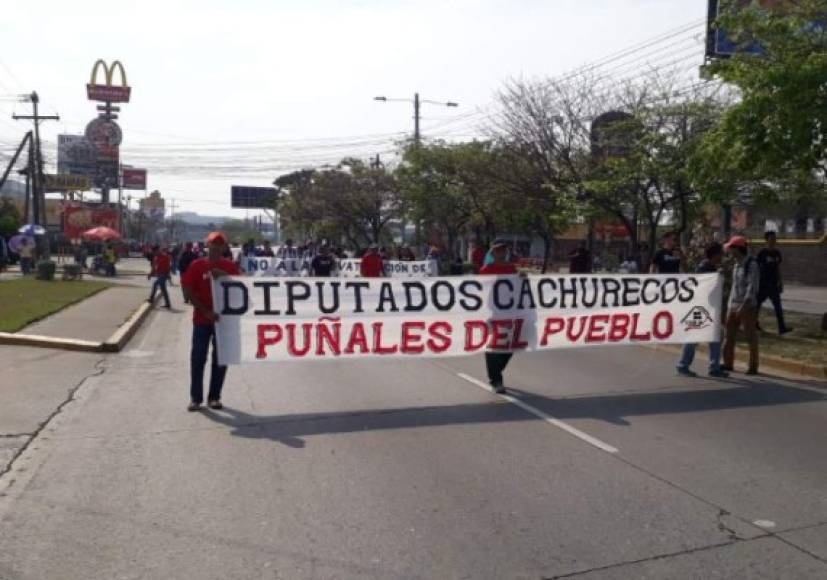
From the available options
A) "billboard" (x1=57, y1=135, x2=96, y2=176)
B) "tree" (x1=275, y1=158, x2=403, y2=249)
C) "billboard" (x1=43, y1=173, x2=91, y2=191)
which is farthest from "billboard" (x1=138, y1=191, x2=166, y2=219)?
"tree" (x1=275, y1=158, x2=403, y2=249)

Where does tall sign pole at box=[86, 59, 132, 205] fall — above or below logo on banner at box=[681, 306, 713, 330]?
above

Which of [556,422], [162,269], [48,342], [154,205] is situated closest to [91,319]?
[48,342]

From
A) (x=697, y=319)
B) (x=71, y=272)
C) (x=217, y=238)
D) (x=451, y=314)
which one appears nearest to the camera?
(x=217, y=238)

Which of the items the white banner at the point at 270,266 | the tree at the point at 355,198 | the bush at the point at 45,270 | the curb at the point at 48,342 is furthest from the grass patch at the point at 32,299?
the tree at the point at 355,198

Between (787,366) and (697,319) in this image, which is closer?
(697,319)

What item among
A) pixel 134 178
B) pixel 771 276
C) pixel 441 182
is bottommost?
pixel 771 276

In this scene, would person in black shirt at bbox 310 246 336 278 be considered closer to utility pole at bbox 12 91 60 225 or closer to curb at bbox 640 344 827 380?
curb at bbox 640 344 827 380

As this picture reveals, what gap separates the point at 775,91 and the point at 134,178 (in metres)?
123

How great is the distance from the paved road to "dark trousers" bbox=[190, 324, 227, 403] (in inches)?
10.6

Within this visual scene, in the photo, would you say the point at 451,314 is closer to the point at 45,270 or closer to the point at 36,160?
the point at 45,270

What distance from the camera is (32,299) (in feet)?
68.1

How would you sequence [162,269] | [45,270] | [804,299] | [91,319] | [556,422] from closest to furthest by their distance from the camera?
[556,422], [91,319], [162,269], [804,299], [45,270]

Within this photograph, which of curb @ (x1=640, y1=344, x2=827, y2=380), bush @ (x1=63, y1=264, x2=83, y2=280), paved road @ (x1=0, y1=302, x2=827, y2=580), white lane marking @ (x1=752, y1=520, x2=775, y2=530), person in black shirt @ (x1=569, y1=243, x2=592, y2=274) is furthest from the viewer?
bush @ (x1=63, y1=264, x2=83, y2=280)

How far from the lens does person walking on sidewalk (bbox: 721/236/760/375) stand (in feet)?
34.7
